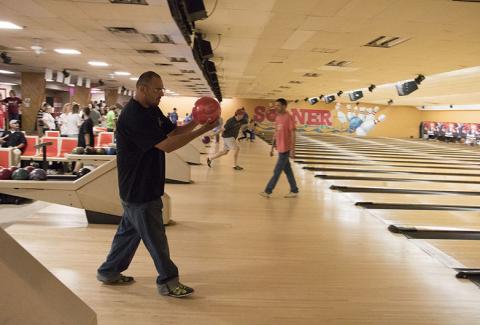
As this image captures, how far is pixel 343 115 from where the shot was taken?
28.4m

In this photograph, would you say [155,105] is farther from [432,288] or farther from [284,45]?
[284,45]

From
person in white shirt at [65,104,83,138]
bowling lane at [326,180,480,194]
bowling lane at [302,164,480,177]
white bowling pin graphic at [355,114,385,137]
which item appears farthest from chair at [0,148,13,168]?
white bowling pin graphic at [355,114,385,137]

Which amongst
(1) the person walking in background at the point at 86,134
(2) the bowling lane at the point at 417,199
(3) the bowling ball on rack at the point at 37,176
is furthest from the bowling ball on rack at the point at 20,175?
(2) the bowling lane at the point at 417,199

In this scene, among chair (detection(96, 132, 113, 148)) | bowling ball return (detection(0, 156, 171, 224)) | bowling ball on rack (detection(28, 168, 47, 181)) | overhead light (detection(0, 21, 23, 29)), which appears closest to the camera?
bowling ball return (detection(0, 156, 171, 224))

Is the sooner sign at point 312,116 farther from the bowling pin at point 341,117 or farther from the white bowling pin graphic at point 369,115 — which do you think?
the white bowling pin graphic at point 369,115

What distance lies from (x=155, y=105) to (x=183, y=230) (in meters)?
1.87

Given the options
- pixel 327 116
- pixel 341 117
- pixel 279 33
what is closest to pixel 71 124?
pixel 279 33

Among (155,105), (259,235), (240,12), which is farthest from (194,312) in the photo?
(240,12)

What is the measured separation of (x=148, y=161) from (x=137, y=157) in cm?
7

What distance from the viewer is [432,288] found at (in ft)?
9.85

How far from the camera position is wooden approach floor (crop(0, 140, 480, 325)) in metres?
2.53

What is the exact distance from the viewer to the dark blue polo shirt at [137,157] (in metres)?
2.44

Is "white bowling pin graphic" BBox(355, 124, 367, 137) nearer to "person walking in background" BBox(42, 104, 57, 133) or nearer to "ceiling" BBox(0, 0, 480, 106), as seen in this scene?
"ceiling" BBox(0, 0, 480, 106)

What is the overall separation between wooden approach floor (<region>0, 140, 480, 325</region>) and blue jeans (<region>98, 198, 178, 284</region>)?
0.14 m
